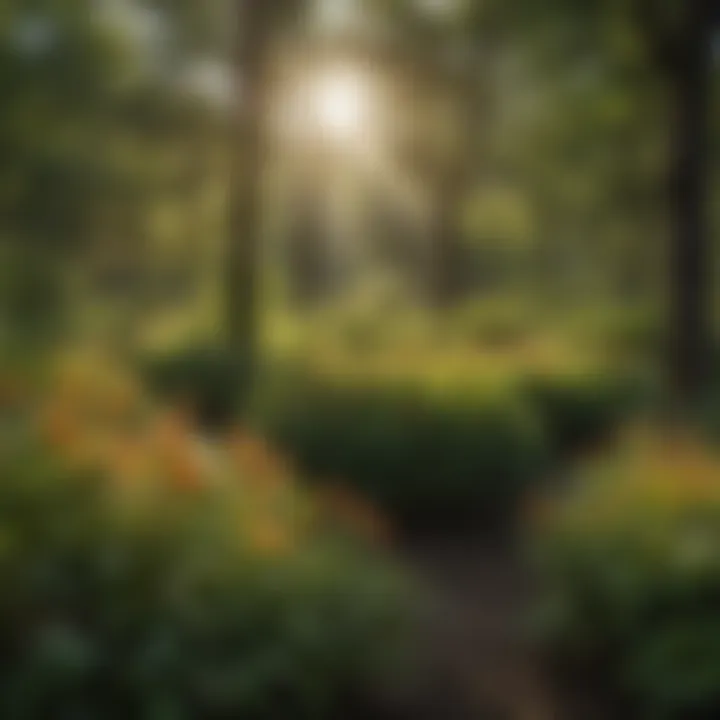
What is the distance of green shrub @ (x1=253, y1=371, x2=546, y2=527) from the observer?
23.6 ft

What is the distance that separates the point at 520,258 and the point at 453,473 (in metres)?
18.0

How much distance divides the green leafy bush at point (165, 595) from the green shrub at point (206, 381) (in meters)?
6.70

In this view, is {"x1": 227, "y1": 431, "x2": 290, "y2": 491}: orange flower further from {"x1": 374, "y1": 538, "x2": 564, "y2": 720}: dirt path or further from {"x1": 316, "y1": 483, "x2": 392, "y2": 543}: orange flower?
{"x1": 374, "y1": 538, "x2": 564, "y2": 720}: dirt path

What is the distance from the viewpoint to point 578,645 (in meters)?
4.81

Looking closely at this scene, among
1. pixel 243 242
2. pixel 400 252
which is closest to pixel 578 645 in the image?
pixel 243 242

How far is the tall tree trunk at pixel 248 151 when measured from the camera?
11125 mm

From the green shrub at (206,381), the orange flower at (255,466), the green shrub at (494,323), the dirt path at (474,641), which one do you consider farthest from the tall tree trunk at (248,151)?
the orange flower at (255,466)

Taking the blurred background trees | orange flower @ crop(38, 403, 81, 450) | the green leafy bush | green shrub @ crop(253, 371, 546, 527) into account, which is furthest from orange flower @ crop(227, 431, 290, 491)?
the blurred background trees

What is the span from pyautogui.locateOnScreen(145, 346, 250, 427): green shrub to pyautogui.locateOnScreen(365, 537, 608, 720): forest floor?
446cm

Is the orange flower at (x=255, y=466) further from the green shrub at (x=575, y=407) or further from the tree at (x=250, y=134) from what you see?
the tree at (x=250, y=134)

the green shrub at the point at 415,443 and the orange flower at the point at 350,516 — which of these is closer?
the orange flower at the point at 350,516

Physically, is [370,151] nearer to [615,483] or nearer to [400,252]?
[400,252]

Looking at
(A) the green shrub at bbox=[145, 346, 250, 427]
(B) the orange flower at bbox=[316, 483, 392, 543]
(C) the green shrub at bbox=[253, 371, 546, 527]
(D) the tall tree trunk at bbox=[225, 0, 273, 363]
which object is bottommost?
(A) the green shrub at bbox=[145, 346, 250, 427]

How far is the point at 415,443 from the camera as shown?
23.7 feet
